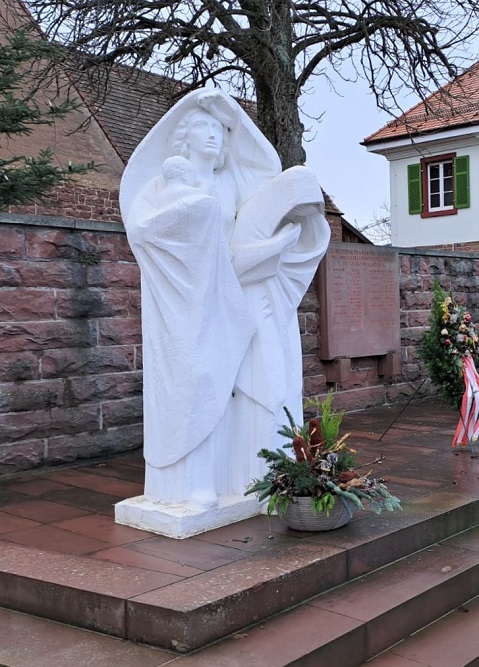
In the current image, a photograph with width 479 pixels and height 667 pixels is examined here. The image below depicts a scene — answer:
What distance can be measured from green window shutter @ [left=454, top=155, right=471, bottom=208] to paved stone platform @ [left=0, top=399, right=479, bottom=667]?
18125 millimetres

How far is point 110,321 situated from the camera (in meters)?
6.34

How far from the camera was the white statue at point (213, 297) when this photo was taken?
3918mm

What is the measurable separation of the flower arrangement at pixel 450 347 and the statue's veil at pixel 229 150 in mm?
2701

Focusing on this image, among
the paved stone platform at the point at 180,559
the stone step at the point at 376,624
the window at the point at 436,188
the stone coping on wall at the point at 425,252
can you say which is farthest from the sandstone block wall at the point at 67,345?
the window at the point at 436,188

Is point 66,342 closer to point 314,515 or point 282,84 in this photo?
point 314,515

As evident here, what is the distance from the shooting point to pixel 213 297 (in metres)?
4.00

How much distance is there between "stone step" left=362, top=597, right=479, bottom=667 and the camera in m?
3.18

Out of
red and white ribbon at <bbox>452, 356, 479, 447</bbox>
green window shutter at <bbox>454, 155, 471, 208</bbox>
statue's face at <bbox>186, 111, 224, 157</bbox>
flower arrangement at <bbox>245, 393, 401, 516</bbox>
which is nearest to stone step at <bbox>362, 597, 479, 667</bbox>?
flower arrangement at <bbox>245, 393, 401, 516</bbox>

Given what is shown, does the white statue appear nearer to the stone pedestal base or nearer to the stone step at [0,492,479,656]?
the stone pedestal base

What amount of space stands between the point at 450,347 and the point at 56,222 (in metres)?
3.32

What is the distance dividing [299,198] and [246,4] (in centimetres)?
807

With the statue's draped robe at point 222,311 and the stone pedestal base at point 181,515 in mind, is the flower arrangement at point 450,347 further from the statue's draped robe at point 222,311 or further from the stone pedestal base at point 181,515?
the stone pedestal base at point 181,515

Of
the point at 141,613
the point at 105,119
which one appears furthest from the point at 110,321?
the point at 105,119

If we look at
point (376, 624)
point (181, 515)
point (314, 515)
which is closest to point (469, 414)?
point (314, 515)
